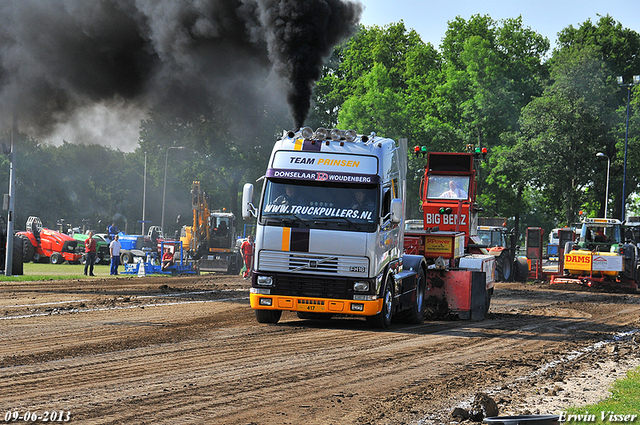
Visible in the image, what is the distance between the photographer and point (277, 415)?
667 centimetres

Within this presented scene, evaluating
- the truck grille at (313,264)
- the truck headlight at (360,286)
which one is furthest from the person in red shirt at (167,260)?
the truck headlight at (360,286)

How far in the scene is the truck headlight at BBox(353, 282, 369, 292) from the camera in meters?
12.8

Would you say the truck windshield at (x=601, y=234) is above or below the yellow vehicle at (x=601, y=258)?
above

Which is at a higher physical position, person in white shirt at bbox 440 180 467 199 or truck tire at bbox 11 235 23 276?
person in white shirt at bbox 440 180 467 199

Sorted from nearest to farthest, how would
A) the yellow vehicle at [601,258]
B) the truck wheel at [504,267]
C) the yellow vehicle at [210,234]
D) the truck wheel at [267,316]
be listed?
the truck wheel at [267,316]
the yellow vehicle at [601,258]
the truck wheel at [504,267]
the yellow vehicle at [210,234]

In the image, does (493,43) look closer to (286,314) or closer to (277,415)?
(286,314)

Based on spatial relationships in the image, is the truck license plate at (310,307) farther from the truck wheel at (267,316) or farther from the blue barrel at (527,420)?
the blue barrel at (527,420)

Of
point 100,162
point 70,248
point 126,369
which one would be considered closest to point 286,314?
point 126,369

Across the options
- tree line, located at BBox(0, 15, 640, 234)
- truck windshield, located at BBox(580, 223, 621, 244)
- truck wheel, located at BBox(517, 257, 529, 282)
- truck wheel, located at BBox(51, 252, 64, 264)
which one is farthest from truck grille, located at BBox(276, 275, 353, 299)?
truck wheel, located at BBox(51, 252, 64, 264)

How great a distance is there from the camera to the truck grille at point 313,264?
1277cm

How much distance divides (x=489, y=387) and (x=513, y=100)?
45.5m

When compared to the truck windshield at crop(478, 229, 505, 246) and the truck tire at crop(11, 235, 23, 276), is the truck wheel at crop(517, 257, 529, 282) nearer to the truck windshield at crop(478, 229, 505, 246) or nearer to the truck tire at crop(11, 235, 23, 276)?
the truck windshield at crop(478, 229, 505, 246)

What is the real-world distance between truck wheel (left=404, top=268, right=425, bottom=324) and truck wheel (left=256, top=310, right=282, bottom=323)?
285 cm

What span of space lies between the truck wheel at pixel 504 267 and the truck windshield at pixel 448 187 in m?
13.4
